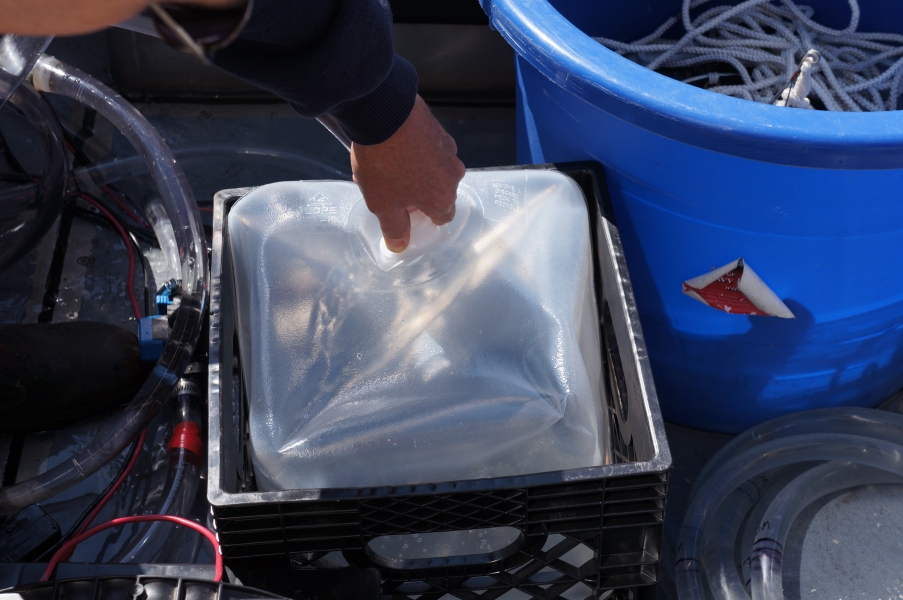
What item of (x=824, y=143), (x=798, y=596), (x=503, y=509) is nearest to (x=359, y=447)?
(x=503, y=509)

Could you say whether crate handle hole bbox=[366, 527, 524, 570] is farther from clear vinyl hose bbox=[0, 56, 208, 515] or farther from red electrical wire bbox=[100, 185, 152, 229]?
red electrical wire bbox=[100, 185, 152, 229]

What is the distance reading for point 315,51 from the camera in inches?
23.2

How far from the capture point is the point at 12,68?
1036mm

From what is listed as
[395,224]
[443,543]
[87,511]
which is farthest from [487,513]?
[87,511]

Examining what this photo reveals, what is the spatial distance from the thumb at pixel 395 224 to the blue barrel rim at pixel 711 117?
0.21m

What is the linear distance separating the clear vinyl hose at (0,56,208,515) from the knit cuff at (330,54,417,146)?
0.48 m

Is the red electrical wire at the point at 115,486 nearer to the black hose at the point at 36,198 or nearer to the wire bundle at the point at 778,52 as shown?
the black hose at the point at 36,198

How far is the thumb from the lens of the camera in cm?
77

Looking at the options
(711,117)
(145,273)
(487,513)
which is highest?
(711,117)

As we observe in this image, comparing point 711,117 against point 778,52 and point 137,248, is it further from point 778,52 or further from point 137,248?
point 137,248

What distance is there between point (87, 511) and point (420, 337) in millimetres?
602

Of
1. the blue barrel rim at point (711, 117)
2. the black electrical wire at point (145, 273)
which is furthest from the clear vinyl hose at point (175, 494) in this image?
the blue barrel rim at point (711, 117)

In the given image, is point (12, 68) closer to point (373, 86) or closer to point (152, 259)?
point (152, 259)

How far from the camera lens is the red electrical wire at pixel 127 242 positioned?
50.7 inches
